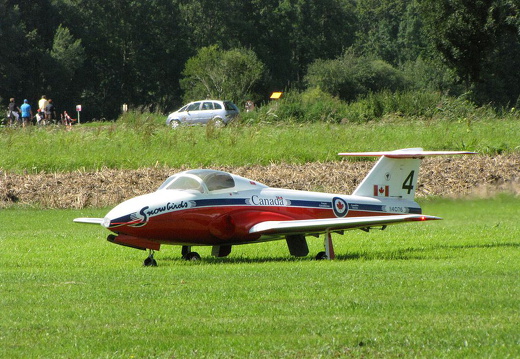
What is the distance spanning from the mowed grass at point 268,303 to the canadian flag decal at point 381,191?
1123 mm

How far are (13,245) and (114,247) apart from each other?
231 cm

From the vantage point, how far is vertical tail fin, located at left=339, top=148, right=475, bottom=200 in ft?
62.1

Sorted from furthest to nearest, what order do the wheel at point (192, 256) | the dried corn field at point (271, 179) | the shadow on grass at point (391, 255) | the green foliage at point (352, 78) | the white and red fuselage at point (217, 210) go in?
the green foliage at point (352, 78) < the dried corn field at point (271, 179) < the wheel at point (192, 256) < the shadow on grass at point (391, 255) < the white and red fuselage at point (217, 210)

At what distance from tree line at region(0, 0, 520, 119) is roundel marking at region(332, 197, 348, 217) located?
5370 centimetres

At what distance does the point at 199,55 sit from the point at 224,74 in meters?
11.6

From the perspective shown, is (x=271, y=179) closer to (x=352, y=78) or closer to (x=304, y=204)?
(x=304, y=204)

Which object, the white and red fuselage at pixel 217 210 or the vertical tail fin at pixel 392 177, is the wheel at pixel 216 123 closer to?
the vertical tail fin at pixel 392 177

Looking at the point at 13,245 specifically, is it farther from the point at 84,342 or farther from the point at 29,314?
the point at 84,342

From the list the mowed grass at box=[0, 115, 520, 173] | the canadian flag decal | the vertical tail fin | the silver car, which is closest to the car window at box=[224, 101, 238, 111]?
the silver car

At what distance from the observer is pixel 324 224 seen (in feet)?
54.3

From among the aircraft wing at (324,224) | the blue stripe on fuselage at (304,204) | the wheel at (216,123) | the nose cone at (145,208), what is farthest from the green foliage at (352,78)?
the nose cone at (145,208)

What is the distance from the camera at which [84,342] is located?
30.0 feet

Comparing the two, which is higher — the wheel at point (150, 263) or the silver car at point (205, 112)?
the silver car at point (205, 112)

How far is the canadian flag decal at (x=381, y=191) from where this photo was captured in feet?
62.2
